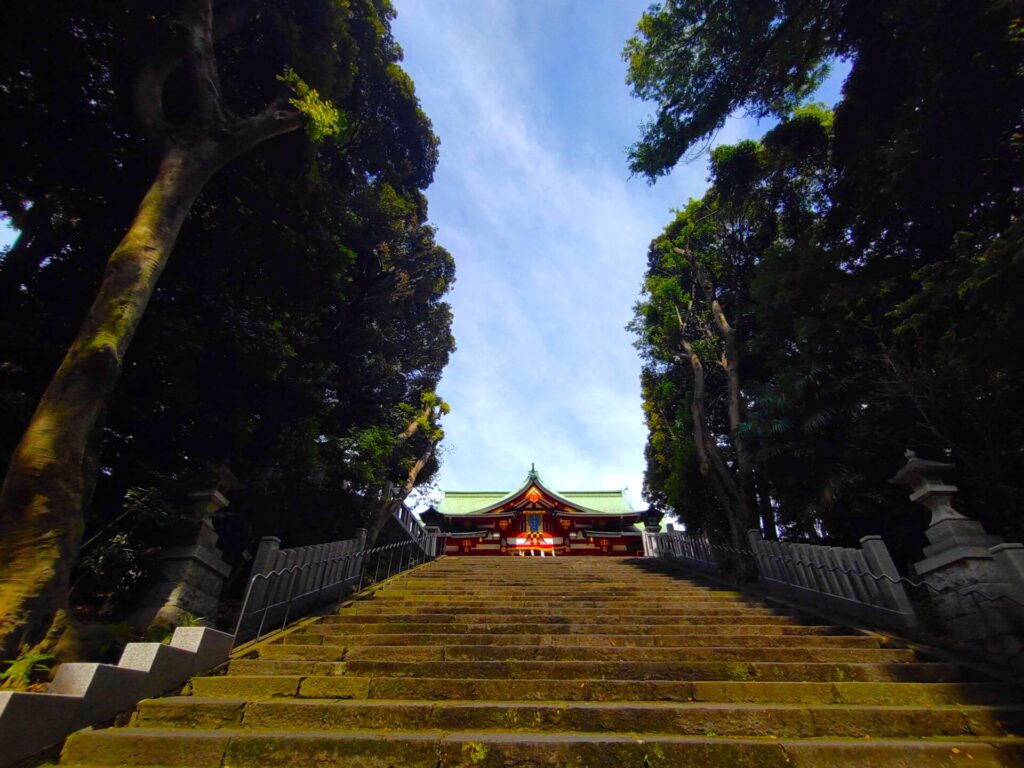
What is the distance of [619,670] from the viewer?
165 inches

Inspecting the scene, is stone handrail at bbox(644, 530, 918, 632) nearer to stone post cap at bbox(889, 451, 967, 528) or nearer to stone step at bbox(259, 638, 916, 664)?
stone post cap at bbox(889, 451, 967, 528)

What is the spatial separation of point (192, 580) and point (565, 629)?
16.1 ft

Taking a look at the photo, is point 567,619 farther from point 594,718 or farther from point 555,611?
point 594,718

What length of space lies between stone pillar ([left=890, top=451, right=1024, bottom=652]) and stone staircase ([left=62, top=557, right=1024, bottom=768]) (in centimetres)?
103

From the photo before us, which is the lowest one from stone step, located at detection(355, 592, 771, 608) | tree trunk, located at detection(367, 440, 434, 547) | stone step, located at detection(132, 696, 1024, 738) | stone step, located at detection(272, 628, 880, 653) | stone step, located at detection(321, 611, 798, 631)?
stone step, located at detection(132, 696, 1024, 738)

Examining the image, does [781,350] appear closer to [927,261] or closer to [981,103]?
[927,261]

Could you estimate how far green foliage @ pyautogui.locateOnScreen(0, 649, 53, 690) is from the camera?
367 cm

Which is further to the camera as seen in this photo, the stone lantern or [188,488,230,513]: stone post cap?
[188,488,230,513]: stone post cap

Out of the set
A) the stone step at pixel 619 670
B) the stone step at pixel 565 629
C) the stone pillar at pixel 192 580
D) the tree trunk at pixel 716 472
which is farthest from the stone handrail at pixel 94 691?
the tree trunk at pixel 716 472

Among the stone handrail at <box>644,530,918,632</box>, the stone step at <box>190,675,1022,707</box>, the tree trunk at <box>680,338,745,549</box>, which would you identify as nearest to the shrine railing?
the stone step at <box>190,675,1022,707</box>

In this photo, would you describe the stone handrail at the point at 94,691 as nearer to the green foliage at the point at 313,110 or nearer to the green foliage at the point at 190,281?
the green foliage at the point at 190,281

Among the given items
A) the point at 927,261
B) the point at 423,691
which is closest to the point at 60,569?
the point at 423,691

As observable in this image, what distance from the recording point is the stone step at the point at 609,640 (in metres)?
5.16

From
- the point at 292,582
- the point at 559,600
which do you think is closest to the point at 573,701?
the point at 559,600
